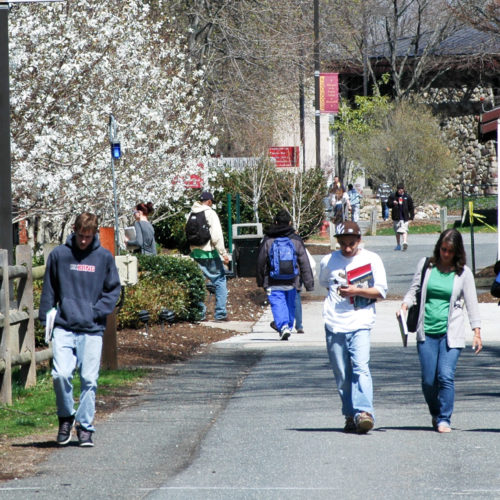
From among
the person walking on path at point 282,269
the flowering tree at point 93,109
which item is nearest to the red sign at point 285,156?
the flowering tree at point 93,109

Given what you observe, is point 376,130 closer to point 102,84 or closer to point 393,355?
point 102,84

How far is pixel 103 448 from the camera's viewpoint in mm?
8195

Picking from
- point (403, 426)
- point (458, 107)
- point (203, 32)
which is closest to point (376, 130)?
point (458, 107)

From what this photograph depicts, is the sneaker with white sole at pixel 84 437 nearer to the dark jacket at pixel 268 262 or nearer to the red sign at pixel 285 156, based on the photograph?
the dark jacket at pixel 268 262

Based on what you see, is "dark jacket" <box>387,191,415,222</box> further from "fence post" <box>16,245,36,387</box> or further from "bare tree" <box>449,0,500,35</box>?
"fence post" <box>16,245,36,387</box>

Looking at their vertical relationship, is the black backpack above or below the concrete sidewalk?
above

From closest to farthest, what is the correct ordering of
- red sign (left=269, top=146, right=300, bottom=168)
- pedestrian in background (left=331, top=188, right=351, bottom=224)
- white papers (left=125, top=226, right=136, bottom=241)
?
white papers (left=125, top=226, right=136, bottom=241) → red sign (left=269, top=146, right=300, bottom=168) → pedestrian in background (left=331, top=188, right=351, bottom=224)

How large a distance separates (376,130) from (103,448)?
39.8 meters

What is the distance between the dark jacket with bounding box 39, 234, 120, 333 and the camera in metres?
8.31

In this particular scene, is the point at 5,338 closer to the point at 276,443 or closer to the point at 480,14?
the point at 276,443

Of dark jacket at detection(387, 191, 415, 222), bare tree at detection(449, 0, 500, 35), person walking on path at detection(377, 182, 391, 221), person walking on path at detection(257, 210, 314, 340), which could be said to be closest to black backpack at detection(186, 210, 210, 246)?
person walking on path at detection(257, 210, 314, 340)

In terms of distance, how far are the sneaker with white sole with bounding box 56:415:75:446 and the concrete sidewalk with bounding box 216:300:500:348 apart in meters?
6.60

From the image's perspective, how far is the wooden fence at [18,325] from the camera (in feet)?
32.8

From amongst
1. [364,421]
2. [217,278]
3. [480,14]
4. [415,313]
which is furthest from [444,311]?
[480,14]
